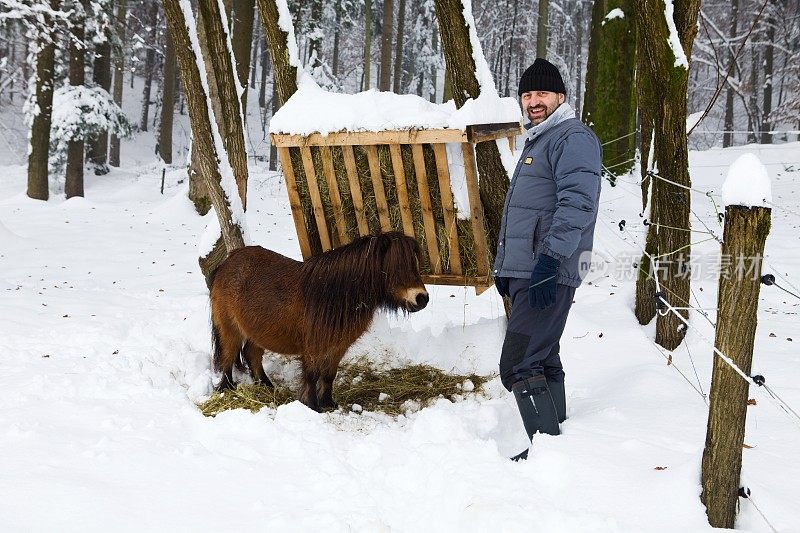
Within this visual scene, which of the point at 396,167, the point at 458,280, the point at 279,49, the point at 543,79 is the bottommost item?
the point at 458,280

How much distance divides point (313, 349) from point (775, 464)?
2.86 m

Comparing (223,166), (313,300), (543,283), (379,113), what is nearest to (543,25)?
(223,166)

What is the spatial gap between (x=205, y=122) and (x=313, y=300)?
8.61ft

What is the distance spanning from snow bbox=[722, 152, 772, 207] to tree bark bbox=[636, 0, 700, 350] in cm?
234

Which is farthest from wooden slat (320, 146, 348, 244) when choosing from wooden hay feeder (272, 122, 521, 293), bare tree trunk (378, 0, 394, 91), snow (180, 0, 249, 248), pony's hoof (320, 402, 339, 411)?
bare tree trunk (378, 0, 394, 91)

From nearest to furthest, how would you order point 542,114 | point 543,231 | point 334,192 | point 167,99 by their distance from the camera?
point 543,231, point 542,114, point 334,192, point 167,99

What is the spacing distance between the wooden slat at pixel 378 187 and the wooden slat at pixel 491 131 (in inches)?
30.3

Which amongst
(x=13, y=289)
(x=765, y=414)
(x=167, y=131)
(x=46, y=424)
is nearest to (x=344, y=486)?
(x=46, y=424)

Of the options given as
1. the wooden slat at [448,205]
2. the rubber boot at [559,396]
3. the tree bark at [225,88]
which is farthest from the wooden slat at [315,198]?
the rubber boot at [559,396]

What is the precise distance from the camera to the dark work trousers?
3.49 meters

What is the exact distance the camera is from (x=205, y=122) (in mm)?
6180

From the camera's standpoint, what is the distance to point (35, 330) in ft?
18.4

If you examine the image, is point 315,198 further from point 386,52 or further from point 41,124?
point 386,52

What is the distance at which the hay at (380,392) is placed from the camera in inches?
179
